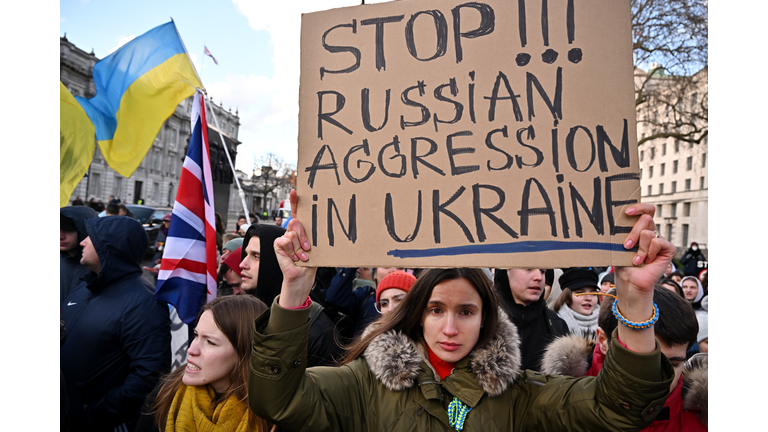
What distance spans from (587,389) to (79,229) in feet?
15.4

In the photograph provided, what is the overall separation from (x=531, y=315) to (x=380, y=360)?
6.22ft

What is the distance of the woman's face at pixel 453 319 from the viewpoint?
5.69 feet

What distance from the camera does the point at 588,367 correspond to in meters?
2.20

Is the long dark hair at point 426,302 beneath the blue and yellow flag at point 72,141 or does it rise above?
beneath

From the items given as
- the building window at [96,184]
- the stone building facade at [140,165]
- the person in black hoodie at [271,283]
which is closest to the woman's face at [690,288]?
the person in black hoodie at [271,283]

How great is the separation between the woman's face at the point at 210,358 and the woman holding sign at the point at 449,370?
709mm

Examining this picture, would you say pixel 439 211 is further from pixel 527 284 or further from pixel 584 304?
pixel 584 304

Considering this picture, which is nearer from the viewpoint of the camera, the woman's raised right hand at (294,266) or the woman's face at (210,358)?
the woman's raised right hand at (294,266)

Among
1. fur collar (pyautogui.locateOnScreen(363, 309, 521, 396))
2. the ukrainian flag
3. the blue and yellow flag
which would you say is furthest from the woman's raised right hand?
the ukrainian flag

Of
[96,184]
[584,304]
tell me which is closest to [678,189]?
[584,304]

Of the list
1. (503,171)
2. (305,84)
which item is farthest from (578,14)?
(305,84)

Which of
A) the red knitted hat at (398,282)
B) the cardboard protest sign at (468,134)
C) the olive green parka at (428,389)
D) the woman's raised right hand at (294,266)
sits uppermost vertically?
the cardboard protest sign at (468,134)

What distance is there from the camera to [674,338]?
80.3 inches

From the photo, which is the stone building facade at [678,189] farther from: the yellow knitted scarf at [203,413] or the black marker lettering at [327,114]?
the yellow knitted scarf at [203,413]
